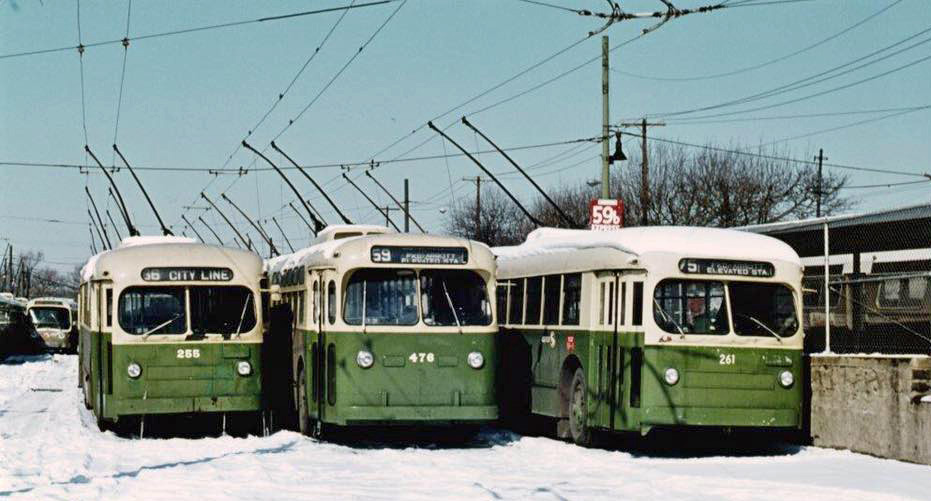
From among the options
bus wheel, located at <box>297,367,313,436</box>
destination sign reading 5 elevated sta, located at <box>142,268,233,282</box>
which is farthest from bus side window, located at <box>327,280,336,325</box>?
destination sign reading 5 elevated sta, located at <box>142,268,233,282</box>

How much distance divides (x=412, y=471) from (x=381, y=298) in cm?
345

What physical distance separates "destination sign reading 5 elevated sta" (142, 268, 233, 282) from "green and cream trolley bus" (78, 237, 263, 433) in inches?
0.5

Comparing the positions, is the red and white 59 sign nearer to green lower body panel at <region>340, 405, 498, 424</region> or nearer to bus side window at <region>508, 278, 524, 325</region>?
bus side window at <region>508, 278, 524, 325</region>

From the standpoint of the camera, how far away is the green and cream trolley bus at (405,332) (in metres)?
16.9

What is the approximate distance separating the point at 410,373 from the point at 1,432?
6314mm

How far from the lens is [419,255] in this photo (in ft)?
56.5

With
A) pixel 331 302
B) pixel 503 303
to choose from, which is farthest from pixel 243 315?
pixel 503 303

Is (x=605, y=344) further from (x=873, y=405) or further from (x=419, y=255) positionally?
(x=873, y=405)

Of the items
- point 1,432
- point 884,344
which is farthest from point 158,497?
point 884,344

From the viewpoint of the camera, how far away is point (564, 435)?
1841 cm

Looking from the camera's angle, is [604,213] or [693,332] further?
[604,213]

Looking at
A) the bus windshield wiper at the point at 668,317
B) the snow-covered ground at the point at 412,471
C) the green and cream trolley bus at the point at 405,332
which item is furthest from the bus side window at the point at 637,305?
the green and cream trolley bus at the point at 405,332

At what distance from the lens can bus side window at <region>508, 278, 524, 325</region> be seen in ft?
67.8

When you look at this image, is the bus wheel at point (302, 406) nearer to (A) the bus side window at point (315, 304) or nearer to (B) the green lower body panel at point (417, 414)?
(A) the bus side window at point (315, 304)
